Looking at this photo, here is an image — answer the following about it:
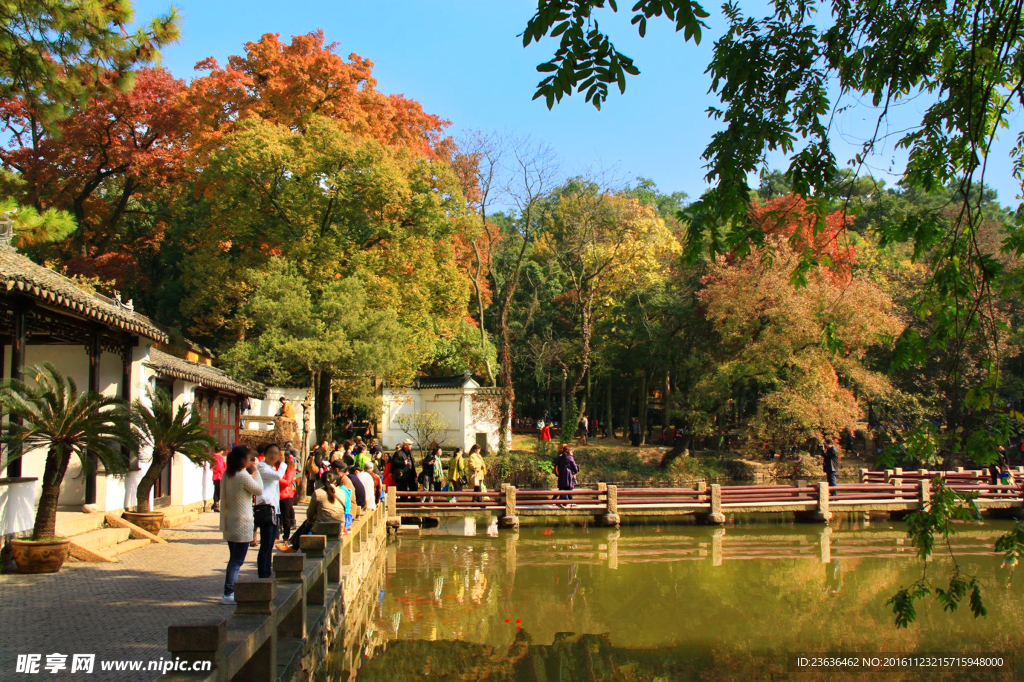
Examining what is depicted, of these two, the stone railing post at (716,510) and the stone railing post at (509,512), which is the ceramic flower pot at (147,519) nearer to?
the stone railing post at (509,512)

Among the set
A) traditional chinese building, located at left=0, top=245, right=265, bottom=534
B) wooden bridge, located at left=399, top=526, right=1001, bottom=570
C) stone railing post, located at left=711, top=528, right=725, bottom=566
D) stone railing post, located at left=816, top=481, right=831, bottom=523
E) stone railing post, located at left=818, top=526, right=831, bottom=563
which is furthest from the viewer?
stone railing post, located at left=816, top=481, right=831, bottom=523

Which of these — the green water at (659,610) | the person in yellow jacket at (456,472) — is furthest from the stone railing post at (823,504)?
the person in yellow jacket at (456,472)

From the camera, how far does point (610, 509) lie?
19.3 metres

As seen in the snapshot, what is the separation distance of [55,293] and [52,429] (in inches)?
66.0

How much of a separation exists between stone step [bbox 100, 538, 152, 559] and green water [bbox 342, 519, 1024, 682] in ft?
11.4

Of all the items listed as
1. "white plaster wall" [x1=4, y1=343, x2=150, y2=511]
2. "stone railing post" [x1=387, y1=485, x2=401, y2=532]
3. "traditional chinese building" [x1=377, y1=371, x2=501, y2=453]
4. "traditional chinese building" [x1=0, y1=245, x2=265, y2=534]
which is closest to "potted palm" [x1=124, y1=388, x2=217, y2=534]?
"traditional chinese building" [x1=0, y1=245, x2=265, y2=534]

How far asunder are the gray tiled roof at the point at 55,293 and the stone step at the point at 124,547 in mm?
3052

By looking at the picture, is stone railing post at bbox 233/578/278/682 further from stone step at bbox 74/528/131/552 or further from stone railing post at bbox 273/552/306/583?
stone step at bbox 74/528/131/552

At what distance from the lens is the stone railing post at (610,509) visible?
19.2 meters

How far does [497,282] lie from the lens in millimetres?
33188

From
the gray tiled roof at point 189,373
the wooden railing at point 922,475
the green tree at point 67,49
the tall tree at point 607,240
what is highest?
the tall tree at point 607,240

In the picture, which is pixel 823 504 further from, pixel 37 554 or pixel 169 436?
pixel 37 554

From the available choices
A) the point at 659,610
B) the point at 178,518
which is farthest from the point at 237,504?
the point at 178,518

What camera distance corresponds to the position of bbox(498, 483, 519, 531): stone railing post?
1867 centimetres
